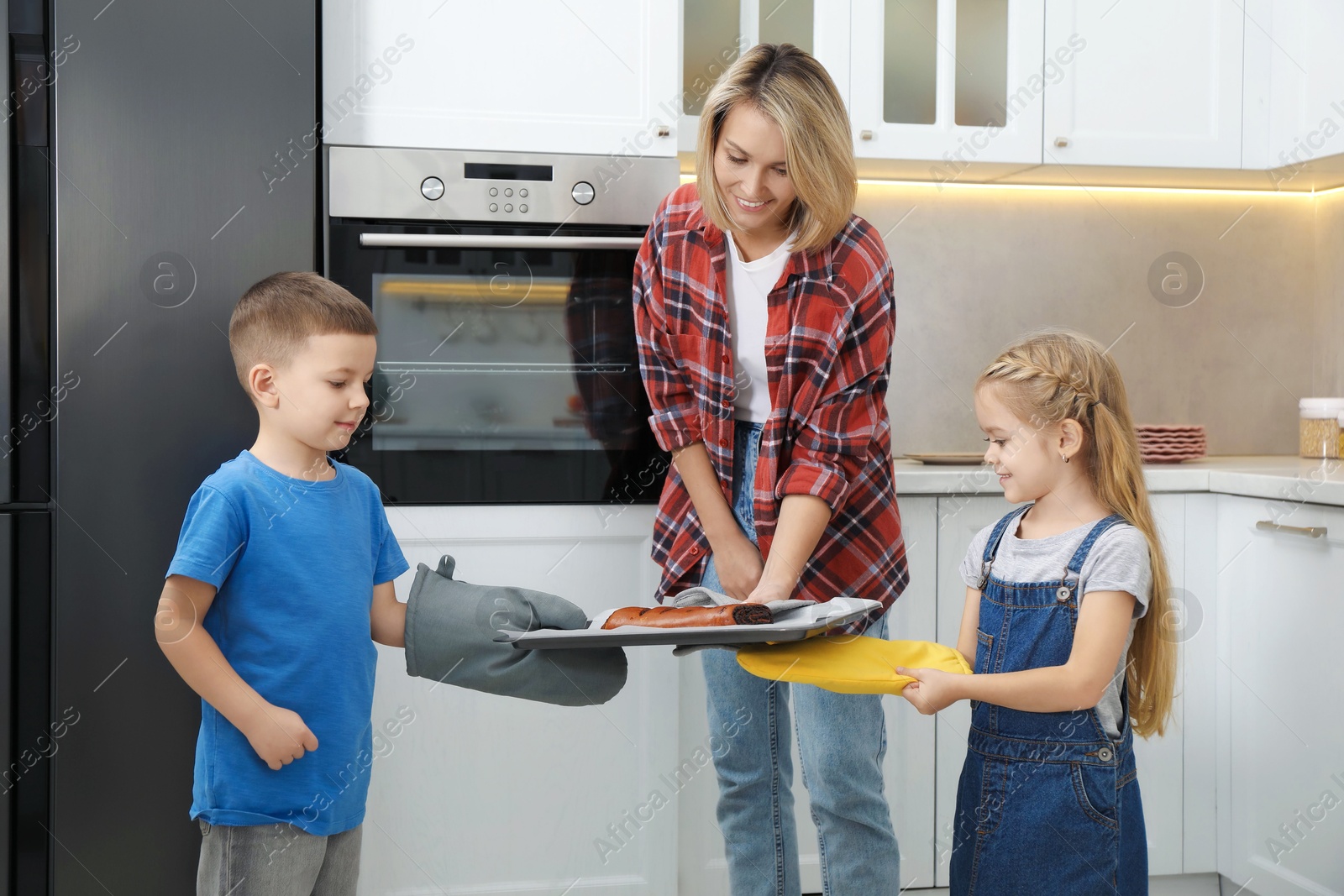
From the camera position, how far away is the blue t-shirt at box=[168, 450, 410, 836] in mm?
1054

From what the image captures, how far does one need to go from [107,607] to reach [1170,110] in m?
2.06

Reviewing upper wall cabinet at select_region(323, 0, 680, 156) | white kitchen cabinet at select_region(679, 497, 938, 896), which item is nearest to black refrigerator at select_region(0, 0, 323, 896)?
upper wall cabinet at select_region(323, 0, 680, 156)

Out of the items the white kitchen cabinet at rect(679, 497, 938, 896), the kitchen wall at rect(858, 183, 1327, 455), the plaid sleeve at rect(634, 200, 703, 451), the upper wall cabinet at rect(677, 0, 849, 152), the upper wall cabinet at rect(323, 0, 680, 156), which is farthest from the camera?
the kitchen wall at rect(858, 183, 1327, 455)

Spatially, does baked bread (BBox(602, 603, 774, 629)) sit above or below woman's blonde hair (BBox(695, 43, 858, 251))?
below

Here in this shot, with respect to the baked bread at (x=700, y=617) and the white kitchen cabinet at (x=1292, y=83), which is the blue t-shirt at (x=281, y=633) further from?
the white kitchen cabinet at (x=1292, y=83)

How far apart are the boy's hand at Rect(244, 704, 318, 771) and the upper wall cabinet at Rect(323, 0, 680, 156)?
2.95 ft

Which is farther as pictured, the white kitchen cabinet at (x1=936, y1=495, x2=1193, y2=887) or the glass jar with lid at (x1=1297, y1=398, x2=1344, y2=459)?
the glass jar with lid at (x1=1297, y1=398, x2=1344, y2=459)

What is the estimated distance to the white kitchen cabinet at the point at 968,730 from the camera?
1.80m

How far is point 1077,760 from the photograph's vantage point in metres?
1.12

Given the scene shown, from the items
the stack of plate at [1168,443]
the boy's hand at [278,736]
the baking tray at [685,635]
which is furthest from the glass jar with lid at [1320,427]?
the boy's hand at [278,736]

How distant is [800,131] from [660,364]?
14.2 inches

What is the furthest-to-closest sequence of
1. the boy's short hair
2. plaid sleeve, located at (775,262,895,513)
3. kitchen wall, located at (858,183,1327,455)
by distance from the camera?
kitchen wall, located at (858,183,1327,455) → plaid sleeve, located at (775,262,895,513) → the boy's short hair

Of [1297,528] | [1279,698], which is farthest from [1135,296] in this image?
[1279,698]

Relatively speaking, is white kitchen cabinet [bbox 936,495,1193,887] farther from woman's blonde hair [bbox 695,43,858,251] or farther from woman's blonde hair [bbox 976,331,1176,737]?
woman's blonde hair [bbox 695,43,858,251]
